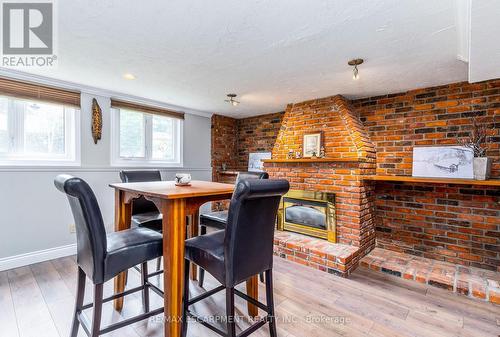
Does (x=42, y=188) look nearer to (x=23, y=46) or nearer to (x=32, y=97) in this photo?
(x=32, y=97)

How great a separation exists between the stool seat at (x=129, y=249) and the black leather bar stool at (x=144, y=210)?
2.48 feet

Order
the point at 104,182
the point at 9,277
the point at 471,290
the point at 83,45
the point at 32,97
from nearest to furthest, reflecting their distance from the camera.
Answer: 1. the point at 83,45
2. the point at 471,290
3. the point at 9,277
4. the point at 32,97
5. the point at 104,182

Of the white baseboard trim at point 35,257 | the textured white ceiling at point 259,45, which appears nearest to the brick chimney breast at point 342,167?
the textured white ceiling at point 259,45

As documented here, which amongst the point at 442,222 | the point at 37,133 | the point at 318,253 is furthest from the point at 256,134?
the point at 37,133

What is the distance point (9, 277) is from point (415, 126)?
473cm

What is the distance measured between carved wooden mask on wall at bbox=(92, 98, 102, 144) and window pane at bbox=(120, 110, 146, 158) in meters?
0.36

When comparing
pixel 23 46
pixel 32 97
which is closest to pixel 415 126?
pixel 23 46

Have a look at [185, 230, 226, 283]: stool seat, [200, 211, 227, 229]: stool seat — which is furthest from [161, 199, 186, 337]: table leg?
[200, 211, 227, 229]: stool seat

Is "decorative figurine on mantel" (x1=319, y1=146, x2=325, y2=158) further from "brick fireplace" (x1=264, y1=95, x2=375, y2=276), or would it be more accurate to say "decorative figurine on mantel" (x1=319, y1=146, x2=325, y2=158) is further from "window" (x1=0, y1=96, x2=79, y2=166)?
"window" (x1=0, y1=96, x2=79, y2=166)

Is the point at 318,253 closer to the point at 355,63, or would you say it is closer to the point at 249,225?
the point at 249,225

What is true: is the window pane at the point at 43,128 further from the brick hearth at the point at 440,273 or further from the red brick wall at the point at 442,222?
the red brick wall at the point at 442,222

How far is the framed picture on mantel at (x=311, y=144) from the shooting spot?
3.41 metres

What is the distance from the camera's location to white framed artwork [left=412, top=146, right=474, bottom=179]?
8.71 ft

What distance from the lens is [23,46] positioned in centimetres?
206
